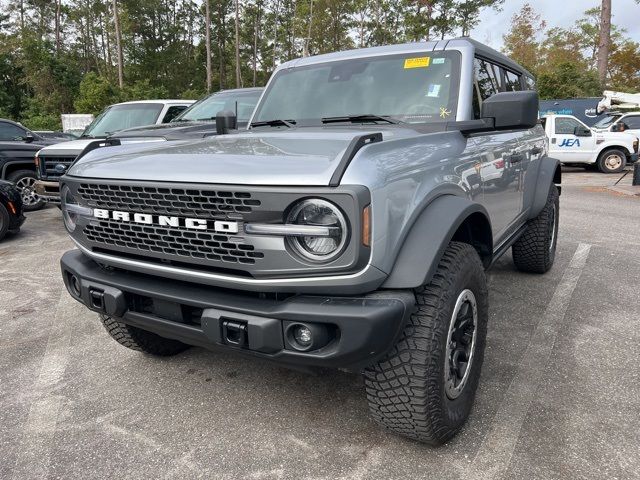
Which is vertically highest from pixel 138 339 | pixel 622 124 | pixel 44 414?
pixel 622 124

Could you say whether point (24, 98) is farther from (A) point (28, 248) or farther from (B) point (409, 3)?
(A) point (28, 248)

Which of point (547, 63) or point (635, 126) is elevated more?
point (547, 63)

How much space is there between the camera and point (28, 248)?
21.8ft

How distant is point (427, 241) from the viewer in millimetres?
1931

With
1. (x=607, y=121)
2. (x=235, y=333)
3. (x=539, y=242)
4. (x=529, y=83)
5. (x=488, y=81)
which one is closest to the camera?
(x=235, y=333)

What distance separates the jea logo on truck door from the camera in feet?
49.7

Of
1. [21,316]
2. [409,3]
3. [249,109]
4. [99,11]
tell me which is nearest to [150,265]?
[21,316]

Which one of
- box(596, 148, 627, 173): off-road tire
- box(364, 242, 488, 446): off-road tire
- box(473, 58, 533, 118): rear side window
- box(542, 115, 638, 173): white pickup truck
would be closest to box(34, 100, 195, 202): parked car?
box(473, 58, 533, 118): rear side window

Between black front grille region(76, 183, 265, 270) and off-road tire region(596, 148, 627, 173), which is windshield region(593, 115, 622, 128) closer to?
off-road tire region(596, 148, 627, 173)

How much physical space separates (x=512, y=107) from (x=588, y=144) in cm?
1473

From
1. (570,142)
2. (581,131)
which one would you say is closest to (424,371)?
(581,131)

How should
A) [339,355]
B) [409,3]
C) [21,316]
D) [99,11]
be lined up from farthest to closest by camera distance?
[99,11], [409,3], [21,316], [339,355]

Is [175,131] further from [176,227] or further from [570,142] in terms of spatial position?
[570,142]

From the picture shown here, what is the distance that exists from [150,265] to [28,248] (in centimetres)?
545
